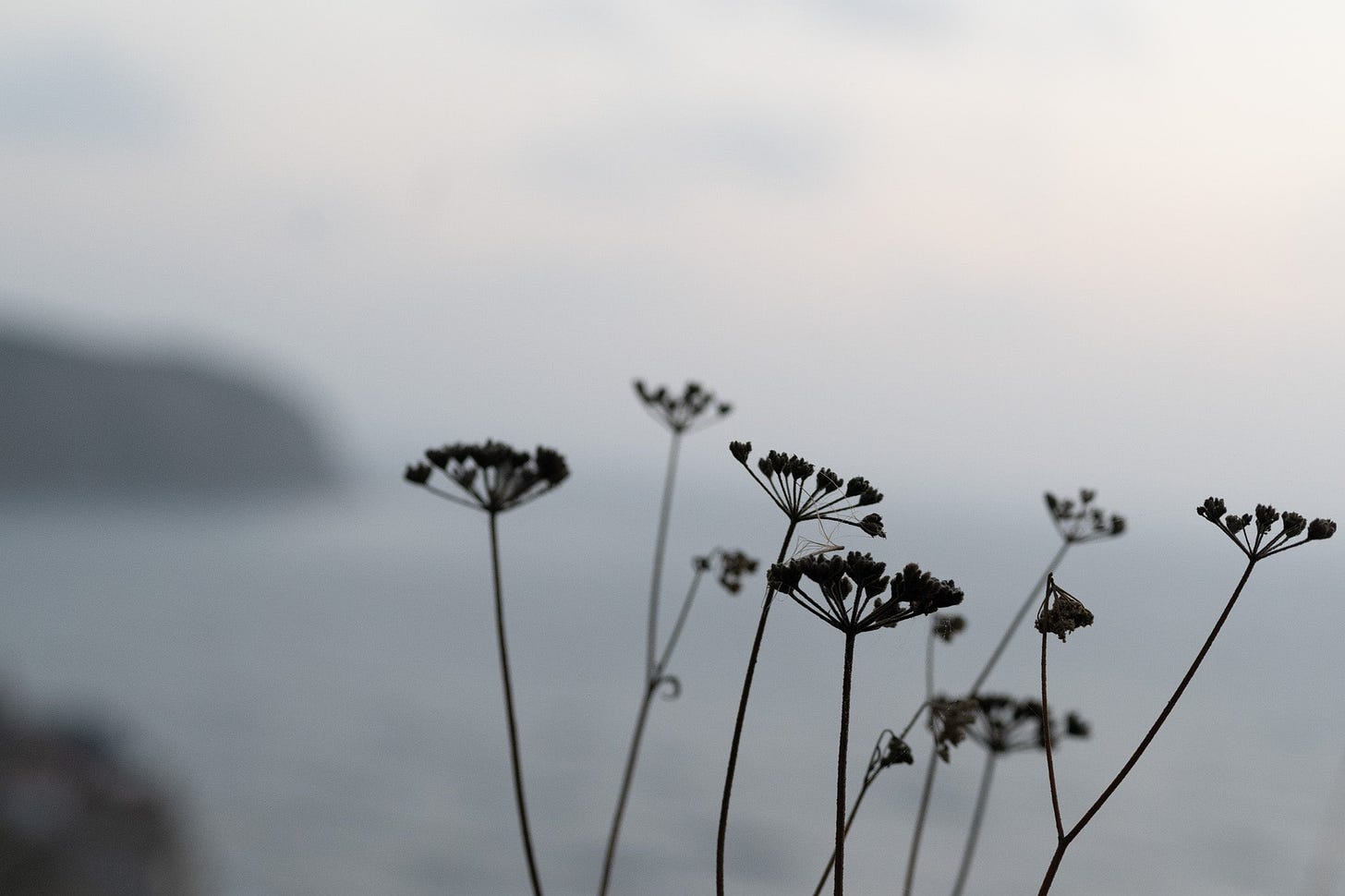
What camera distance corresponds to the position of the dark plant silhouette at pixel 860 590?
0.98 m

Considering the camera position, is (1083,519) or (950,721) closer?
(950,721)

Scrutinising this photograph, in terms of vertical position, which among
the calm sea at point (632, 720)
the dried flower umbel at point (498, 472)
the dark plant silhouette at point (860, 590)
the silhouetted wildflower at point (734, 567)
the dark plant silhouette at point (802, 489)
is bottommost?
the dark plant silhouette at point (860, 590)

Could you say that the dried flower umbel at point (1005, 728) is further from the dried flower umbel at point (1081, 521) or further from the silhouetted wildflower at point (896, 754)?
the silhouetted wildflower at point (896, 754)

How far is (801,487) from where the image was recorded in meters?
1.18

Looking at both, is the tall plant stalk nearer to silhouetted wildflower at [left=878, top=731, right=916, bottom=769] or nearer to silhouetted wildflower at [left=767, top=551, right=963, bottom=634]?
silhouetted wildflower at [left=767, top=551, right=963, bottom=634]

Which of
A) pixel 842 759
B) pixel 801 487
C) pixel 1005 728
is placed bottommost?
pixel 842 759

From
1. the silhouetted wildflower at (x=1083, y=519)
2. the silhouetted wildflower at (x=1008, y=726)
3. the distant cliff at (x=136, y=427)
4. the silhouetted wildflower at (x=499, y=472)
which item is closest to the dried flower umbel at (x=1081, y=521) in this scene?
the silhouetted wildflower at (x=1083, y=519)

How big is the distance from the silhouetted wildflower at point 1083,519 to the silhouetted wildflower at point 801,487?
717 mm

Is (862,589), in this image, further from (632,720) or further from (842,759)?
(632,720)

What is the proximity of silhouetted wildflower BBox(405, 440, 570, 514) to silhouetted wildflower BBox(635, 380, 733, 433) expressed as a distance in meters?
0.59

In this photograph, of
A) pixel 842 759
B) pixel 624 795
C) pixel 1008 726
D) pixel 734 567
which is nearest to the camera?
pixel 842 759

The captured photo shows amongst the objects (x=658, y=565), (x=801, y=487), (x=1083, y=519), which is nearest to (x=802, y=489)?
(x=801, y=487)

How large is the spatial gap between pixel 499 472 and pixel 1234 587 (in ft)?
3.35

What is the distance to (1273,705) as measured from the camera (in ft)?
146
